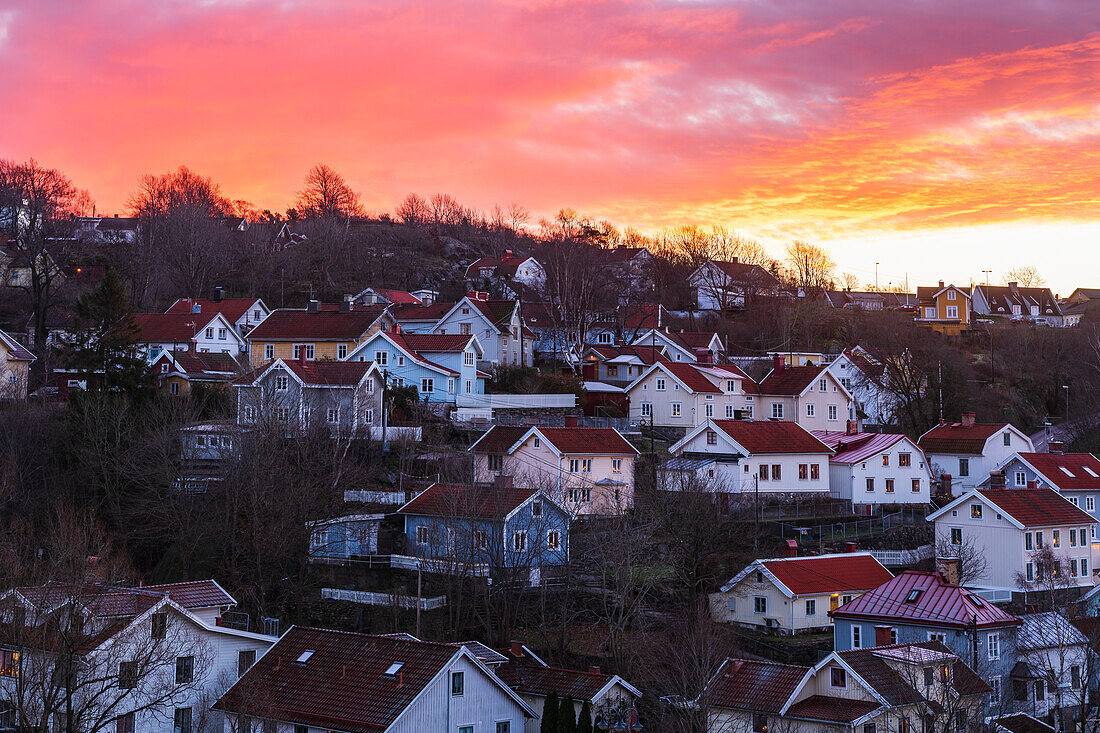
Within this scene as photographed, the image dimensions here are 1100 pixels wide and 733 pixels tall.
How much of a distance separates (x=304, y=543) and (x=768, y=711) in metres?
19.1

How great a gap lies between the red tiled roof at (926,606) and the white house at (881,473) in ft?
49.2

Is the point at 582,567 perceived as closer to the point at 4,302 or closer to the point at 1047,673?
the point at 1047,673

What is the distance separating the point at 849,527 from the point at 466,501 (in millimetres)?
19888

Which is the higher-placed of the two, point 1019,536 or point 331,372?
point 331,372

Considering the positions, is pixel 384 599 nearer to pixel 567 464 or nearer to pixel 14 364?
pixel 567 464

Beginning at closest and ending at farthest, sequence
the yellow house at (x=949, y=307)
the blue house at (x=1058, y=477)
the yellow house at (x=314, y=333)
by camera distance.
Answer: the blue house at (x=1058, y=477)
the yellow house at (x=314, y=333)
the yellow house at (x=949, y=307)

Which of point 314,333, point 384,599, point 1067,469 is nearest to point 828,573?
point 384,599

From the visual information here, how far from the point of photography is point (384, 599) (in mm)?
40438

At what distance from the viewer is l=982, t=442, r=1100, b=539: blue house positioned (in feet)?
174

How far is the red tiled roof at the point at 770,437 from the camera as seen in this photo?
52594 millimetres

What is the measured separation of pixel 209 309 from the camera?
241 ft

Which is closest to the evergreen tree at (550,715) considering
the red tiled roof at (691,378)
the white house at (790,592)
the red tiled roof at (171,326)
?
the white house at (790,592)

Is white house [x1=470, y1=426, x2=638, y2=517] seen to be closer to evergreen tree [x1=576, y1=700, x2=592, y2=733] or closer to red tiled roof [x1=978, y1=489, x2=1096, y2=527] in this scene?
red tiled roof [x1=978, y1=489, x2=1096, y2=527]

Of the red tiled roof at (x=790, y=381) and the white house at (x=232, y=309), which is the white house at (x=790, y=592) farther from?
the white house at (x=232, y=309)
